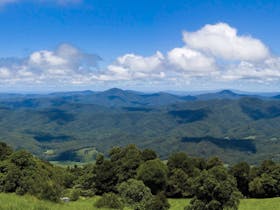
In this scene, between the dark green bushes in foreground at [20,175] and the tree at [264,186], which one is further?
the tree at [264,186]

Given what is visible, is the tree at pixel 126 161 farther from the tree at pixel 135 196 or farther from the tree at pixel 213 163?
the tree at pixel 135 196

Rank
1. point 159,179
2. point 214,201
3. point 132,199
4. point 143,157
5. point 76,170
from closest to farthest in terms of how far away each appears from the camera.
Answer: point 214,201 < point 132,199 < point 159,179 < point 143,157 < point 76,170

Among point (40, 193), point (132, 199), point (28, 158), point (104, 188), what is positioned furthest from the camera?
point (104, 188)

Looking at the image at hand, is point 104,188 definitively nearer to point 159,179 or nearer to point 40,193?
point 159,179

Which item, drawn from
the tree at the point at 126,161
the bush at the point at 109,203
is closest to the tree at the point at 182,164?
the tree at the point at 126,161

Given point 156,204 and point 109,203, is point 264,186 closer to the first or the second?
point 156,204

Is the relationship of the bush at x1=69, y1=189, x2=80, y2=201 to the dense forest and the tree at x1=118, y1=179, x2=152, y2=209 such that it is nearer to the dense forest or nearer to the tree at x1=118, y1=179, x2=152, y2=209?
the dense forest

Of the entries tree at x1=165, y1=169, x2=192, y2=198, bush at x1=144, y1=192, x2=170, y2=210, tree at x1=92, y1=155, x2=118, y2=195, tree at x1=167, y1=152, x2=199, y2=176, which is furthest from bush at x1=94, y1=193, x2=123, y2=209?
→ tree at x1=167, y1=152, x2=199, y2=176

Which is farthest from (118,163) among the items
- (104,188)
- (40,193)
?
(40,193)
